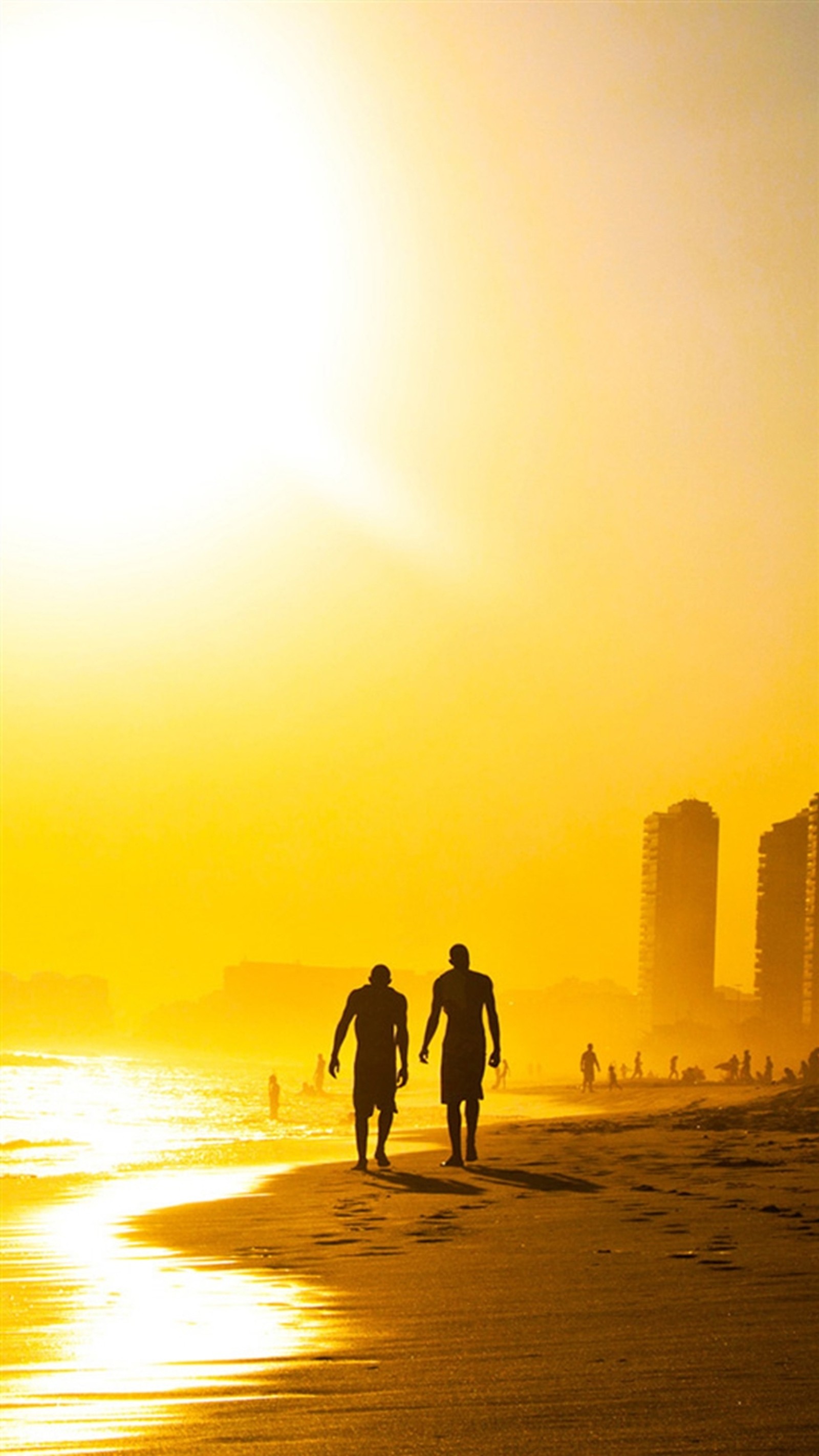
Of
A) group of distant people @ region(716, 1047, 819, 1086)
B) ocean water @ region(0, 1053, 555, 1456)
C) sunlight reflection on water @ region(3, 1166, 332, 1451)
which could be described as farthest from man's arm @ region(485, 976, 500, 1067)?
group of distant people @ region(716, 1047, 819, 1086)

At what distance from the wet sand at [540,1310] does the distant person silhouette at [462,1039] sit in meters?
1.67

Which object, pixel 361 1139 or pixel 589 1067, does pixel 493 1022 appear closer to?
pixel 361 1139

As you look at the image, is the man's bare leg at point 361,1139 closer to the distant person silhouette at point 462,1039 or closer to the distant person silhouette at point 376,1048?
the distant person silhouette at point 376,1048

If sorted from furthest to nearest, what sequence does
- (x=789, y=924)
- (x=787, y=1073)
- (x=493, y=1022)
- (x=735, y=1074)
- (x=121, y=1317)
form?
(x=789, y=924), (x=735, y=1074), (x=787, y=1073), (x=493, y=1022), (x=121, y=1317)

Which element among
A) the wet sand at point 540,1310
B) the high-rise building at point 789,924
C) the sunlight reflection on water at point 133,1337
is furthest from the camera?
the high-rise building at point 789,924

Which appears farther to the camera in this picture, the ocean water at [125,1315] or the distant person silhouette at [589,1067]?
the distant person silhouette at [589,1067]

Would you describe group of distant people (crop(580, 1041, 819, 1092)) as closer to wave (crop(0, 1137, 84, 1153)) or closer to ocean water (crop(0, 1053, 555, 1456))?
wave (crop(0, 1137, 84, 1153))

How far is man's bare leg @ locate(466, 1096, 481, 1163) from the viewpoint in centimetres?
1622

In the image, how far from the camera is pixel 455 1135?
16.1 meters

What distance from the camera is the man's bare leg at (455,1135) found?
52.2 feet

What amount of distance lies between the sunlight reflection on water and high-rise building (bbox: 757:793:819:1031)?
344 ft

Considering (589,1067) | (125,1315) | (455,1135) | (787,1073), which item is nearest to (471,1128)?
(455,1135)

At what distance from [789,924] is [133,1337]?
431ft

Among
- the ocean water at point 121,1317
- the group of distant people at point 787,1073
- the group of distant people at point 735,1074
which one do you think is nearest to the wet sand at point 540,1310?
the ocean water at point 121,1317
